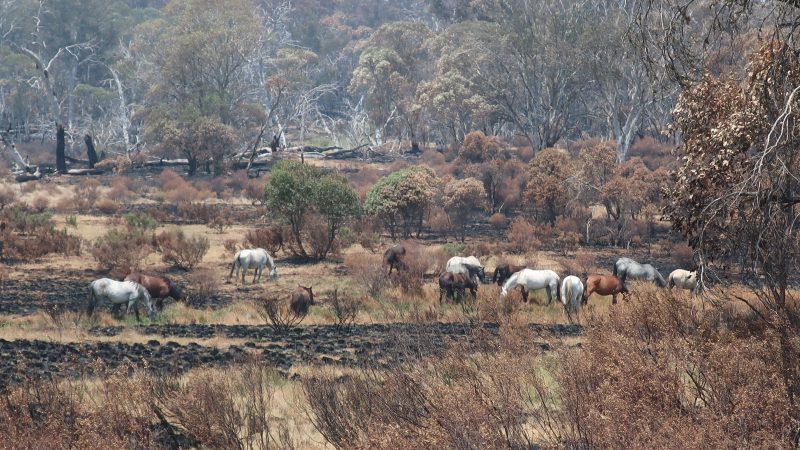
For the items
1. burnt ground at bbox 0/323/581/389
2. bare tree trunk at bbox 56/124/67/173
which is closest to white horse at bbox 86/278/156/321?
burnt ground at bbox 0/323/581/389

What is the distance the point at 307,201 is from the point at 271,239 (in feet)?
6.50

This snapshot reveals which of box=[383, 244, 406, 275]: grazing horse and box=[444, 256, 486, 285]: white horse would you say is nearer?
box=[444, 256, 486, 285]: white horse

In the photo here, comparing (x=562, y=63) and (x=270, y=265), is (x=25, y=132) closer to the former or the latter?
(x=562, y=63)

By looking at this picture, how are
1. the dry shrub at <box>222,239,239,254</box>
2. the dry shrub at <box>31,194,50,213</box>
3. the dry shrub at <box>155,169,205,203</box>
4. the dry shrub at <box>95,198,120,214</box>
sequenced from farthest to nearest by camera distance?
the dry shrub at <box>155,169,205,203</box>, the dry shrub at <box>95,198,120,214</box>, the dry shrub at <box>31,194,50,213</box>, the dry shrub at <box>222,239,239,254</box>

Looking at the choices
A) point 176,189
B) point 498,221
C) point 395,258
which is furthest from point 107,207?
point 395,258

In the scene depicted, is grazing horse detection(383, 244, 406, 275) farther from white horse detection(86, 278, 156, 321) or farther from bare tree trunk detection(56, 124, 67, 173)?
bare tree trunk detection(56, 124, 67, 173)

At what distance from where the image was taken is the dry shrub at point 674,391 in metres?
6.74

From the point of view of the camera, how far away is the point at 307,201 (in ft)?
97.2

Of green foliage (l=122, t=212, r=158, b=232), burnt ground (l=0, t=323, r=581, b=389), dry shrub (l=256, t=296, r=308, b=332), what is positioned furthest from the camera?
green foliage (l=122, t=212, r=158, b=232)

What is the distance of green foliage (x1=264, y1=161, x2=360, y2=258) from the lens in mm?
29578

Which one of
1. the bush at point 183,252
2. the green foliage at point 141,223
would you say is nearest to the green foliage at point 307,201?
the bush at point 183,252

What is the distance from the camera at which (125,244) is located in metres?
26.9

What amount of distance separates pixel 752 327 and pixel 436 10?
80.3 metres

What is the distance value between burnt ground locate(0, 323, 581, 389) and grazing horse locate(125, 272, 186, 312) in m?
1.79
